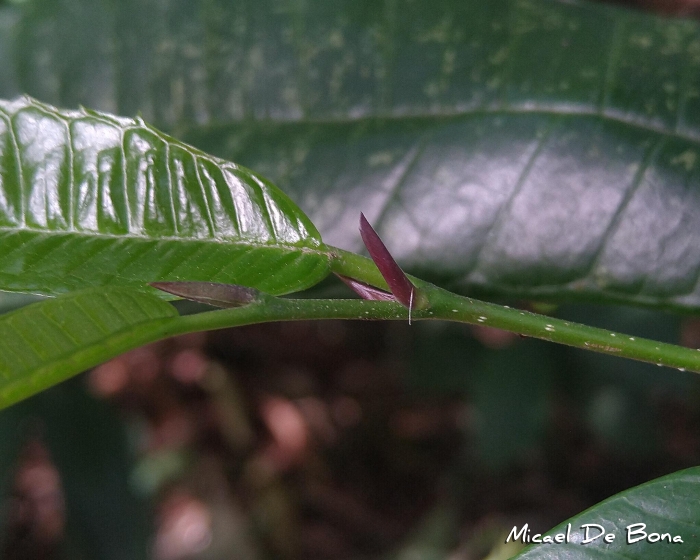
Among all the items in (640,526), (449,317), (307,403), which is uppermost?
(449,317)

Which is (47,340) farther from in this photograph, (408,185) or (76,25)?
(76,25)

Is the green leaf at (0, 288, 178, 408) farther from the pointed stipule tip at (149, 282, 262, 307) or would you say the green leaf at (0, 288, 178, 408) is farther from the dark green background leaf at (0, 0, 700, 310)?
the dark green background leaf at (0, 0, 700, 310)

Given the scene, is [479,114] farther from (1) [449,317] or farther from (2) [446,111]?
(1) [449,317]

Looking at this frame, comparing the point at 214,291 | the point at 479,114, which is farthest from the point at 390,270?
the point at 479,114

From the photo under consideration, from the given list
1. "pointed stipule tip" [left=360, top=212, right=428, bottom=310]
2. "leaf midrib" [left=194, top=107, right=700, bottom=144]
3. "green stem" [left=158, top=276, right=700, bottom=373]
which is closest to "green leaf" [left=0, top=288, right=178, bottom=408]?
"green stem" [left=158, top=276, right=700, bottom=373]

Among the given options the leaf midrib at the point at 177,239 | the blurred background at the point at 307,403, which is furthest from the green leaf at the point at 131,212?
the blurred background at the point at 307,403

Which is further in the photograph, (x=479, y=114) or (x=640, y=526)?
(x=479, y=114)
